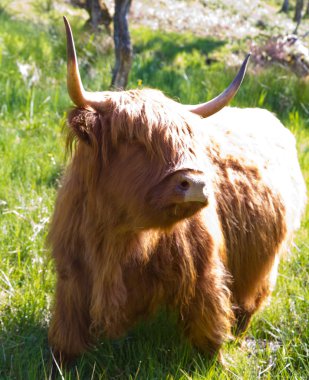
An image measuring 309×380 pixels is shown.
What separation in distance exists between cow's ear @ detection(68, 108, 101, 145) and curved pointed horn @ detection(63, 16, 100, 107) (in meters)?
0.04

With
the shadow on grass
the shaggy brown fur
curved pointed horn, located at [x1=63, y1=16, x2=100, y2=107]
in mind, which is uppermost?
curved pointed horn, located at [x1=63, y1=16, x2=100, y2=107]

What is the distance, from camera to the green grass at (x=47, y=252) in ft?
8.59

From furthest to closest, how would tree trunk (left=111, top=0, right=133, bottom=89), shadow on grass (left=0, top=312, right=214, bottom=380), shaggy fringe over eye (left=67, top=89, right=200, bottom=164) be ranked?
tree trunk (left=111, top=0, right=133, bottom=89) → shadow on grass (left=0, top=312, right=214, bottom=380) → shaggy fringe over eye (left=67, top=89, right=200, bottom=164)

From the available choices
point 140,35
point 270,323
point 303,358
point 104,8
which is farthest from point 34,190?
point 140,35

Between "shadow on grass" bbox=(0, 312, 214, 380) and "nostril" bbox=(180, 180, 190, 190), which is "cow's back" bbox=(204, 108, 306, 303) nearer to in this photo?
"shadow on grass" bbox=(0, 312, 214, 380)

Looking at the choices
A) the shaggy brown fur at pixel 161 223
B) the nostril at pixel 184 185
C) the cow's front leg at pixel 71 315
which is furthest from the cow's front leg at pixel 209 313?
the nostril at pixel 184 185

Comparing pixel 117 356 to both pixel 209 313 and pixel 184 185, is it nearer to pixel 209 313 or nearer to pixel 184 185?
pixel 209 313

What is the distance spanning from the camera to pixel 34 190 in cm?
392

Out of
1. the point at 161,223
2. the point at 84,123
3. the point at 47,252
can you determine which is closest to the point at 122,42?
the point at 47,252

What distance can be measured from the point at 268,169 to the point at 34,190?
173 centimetres

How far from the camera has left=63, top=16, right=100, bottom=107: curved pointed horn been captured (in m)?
1.94

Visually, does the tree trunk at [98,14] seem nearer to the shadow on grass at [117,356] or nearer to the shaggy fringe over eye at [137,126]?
the shadow on grass at [117,356]

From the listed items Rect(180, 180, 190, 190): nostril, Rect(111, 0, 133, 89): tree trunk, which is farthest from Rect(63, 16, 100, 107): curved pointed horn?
Rect(111, 0, 133, 89): tree trunk

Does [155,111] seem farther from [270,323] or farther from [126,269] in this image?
[270,323]
